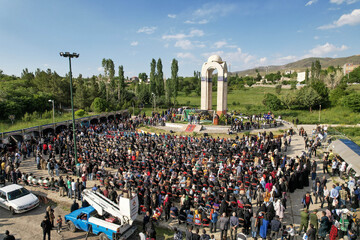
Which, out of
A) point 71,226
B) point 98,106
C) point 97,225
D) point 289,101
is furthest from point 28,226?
point 289,101

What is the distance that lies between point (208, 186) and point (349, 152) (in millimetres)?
9576

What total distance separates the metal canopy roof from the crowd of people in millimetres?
1100

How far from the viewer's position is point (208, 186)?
424 inches

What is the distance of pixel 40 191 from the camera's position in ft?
42.9

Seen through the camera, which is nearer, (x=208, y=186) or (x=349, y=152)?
(x=208, y=186)

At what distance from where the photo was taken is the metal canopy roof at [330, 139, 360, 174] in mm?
12420

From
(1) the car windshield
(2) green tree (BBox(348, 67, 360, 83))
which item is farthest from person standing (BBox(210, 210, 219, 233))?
(2) green tree (BBox(348, 67, 360, 83))

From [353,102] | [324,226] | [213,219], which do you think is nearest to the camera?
[324,226]

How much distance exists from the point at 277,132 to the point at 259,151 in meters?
10.9

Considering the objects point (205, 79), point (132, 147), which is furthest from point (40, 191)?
point (205, 79)

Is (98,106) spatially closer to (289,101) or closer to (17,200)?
(17,200)

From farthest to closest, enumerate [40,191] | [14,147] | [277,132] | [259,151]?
[277,132]
[14,147]
[259,151]
[40,191]

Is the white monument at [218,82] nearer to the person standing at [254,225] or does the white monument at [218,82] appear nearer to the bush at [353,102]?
the bush at [353,102]

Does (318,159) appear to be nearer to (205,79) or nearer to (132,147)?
(132,147)
